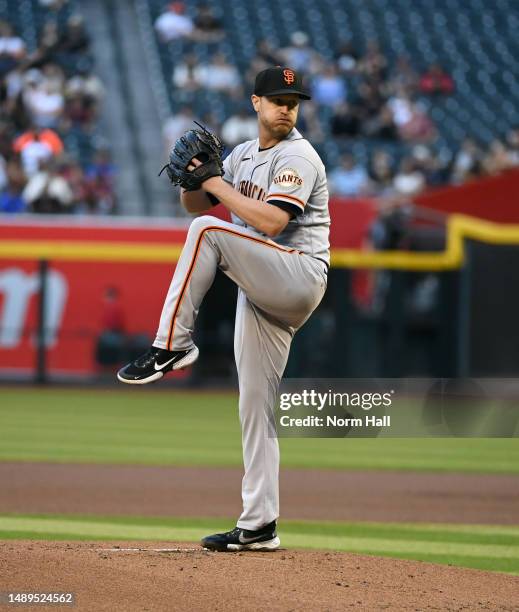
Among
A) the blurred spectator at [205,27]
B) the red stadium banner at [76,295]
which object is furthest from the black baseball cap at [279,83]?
the blurred spectator at [205,27]

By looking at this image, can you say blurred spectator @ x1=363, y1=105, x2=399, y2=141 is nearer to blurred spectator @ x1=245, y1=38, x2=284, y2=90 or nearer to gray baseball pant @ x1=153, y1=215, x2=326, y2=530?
blurred spectator @ x1=245, y1=38, x2=284, y2=90

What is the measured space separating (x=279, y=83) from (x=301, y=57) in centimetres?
1519

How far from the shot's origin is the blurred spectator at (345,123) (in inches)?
713

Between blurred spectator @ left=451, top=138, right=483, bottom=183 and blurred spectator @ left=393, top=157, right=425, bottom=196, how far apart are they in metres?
0.64

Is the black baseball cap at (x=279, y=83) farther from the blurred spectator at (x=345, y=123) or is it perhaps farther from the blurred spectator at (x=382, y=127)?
the blurred spectator at (x=382, y=127)

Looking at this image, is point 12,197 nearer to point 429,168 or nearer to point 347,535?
point 429,168

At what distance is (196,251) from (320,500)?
3.49 metres

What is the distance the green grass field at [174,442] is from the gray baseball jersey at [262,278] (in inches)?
182

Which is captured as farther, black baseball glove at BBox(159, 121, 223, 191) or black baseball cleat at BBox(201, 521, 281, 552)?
black baseball cleat at BBox(201, 521, 281, 552)

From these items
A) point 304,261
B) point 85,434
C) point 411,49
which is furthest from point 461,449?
point 411,49

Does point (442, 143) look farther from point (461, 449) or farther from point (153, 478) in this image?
point (153, 478)

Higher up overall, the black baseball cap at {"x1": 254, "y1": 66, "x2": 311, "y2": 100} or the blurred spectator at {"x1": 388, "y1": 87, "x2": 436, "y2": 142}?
the blurred spectator at {"x1": 388, "y1": 87, "x2": 436, "y2": 142}

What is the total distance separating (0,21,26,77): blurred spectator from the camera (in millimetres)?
17031

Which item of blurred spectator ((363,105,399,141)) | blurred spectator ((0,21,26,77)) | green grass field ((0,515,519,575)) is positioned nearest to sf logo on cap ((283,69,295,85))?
green grass field ((0,515,519,575))
